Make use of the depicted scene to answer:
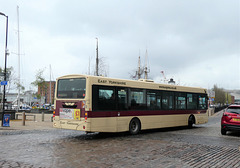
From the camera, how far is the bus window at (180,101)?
17094 mm

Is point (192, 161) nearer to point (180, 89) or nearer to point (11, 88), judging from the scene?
point (180, 89)

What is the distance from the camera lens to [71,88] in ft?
40.4

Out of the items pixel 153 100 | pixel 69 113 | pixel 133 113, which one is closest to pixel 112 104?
pixel 133 113

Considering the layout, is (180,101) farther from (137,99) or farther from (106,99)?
(106,99)

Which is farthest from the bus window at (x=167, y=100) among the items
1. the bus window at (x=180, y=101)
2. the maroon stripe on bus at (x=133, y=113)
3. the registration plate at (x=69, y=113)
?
the registration plate at (x=69, y=113)

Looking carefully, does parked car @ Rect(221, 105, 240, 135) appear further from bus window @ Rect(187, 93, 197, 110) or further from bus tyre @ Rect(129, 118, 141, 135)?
bus tyre @ Rect(129, 118, 141, 135)

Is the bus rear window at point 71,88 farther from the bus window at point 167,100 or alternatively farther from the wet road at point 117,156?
the bus window at point 167,100

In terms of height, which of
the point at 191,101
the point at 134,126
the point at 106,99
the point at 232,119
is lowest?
the point at 134,126

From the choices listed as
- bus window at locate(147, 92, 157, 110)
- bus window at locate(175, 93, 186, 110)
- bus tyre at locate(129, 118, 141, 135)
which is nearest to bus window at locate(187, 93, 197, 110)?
bus window at locate(175, 93, 186, 110)

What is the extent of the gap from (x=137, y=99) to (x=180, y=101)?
4486 millimetres

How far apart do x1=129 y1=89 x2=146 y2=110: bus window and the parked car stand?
14.5 feet

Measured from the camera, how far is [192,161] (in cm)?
738

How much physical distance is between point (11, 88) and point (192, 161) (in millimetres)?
39261

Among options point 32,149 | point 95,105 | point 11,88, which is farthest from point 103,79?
point 11,88
